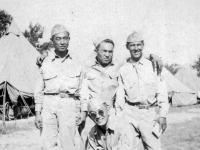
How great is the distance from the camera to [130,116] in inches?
128

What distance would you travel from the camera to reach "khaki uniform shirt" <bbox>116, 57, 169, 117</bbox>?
3283 mm

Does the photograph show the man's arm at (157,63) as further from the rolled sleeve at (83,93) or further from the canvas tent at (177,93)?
the canvas tent at (177,93)

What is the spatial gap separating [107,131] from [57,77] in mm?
1016

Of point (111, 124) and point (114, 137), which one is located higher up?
point (111, 124)

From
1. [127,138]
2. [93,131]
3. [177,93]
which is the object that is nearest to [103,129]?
[93,131]

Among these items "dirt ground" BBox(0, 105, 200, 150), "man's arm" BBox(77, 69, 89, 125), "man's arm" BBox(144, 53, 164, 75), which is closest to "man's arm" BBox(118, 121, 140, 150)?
"man's arm" BBox(77, 69, 89, 125)

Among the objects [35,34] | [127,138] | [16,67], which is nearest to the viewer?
[127,138]

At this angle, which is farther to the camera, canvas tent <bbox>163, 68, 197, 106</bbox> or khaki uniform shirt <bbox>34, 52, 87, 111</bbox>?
canvas tent <bbox>163, 68, 197, 106</bbox>

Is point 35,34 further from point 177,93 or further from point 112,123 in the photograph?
point 112,123

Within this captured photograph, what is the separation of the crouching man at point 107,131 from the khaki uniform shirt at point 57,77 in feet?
1.28

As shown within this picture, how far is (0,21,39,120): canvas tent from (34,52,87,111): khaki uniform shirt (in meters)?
6.73

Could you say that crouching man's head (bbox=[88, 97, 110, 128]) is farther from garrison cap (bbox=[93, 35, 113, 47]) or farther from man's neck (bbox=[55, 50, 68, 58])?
man's neck (bbox=[55, 50, 68, 58])

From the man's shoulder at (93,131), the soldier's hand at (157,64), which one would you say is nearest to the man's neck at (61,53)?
the man's shoulder at (93,131)

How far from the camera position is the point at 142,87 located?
10.9 ft
